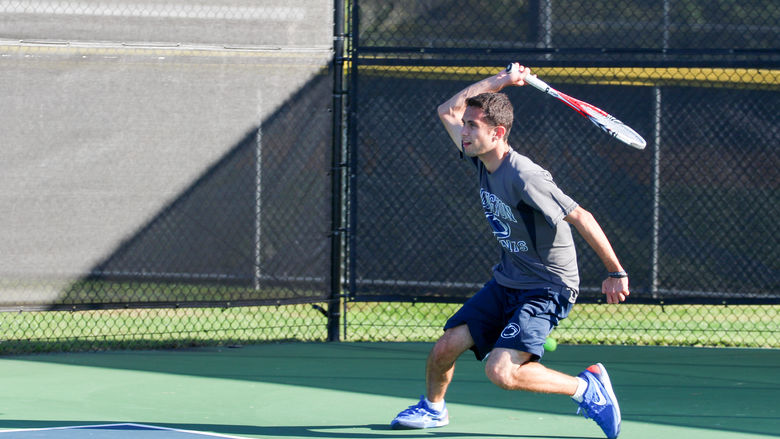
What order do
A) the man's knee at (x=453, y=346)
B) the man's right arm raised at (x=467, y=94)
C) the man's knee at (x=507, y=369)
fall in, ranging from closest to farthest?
1. the man's knee at (x=507, y=369)
2. the man's knee at (x=453, y=346)
3. the man's right arm raised at (x=467, y=94)

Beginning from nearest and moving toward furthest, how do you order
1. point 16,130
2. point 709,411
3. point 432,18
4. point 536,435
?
point 536,435, point 709,411, point 16,130, point 432,18

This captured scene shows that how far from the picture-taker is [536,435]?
16.3ft

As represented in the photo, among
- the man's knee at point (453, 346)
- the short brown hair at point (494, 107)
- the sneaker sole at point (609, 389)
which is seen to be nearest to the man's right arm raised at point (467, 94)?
the short brown hair at point (494, 107)

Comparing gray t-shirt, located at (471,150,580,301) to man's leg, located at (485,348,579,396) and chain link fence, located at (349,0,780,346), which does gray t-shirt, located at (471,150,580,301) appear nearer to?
man's leg, located at (485,348,579,396)

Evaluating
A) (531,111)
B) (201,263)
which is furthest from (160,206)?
(531,111)

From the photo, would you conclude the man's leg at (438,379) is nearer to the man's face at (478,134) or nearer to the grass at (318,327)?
the man's face at (478,134)

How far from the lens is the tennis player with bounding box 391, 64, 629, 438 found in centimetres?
462

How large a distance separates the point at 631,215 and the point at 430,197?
136 centimetres

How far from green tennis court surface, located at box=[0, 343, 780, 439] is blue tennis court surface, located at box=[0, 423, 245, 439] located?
0.01 meters

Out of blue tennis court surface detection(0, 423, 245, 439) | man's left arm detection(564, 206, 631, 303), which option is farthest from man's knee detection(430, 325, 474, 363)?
blue tennis court surface detection(0, 423, 245, 439)

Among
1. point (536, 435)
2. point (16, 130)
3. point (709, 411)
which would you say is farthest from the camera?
point (16, 130)

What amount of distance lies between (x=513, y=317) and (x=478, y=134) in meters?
0.81

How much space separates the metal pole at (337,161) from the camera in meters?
7.63

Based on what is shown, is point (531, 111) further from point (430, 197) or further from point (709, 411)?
point (709, 411)
